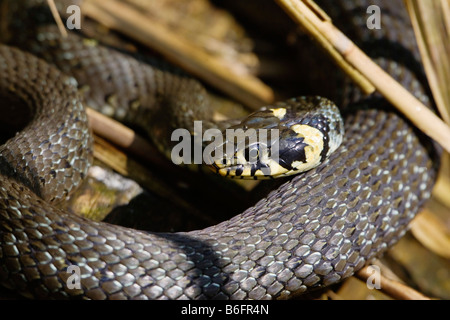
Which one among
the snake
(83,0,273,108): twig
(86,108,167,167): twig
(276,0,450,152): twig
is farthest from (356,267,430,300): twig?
(83,0,273,108): twig

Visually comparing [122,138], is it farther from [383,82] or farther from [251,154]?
[383,82]

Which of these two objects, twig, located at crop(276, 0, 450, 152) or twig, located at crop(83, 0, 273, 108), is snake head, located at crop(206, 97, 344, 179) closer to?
twig, located at crop(276, 0, 450, 152)

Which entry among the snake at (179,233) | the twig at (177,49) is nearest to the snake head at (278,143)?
the snake at (179,233)

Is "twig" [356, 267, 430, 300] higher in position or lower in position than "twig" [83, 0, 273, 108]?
lower

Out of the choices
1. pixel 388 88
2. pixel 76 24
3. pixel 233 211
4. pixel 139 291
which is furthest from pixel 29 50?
pixel 388 88

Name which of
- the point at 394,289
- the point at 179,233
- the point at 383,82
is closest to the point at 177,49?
the point at 383,82

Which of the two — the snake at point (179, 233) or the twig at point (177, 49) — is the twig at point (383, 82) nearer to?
the snake at point (179, 233)
